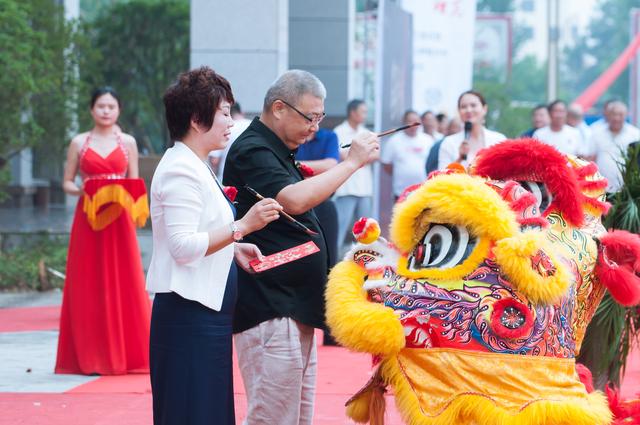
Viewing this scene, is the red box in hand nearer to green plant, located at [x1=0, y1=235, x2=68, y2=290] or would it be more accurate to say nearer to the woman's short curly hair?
the woman's short curly hair

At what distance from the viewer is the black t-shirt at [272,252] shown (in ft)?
15.7

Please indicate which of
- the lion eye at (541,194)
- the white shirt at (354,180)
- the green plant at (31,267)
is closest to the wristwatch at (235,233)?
the lion eye at (541,194)

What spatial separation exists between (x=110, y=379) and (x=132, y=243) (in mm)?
988

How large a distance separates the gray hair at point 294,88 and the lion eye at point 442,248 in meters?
0.75

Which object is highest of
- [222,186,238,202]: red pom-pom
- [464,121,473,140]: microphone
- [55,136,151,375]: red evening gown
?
[464,121,473,140]: microphone

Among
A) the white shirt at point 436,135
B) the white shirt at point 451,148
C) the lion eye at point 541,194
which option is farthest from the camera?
the white shirt at point 436,135

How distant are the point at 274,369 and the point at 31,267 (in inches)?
324

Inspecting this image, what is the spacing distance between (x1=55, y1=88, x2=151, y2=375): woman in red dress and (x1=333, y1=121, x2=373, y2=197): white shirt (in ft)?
13.0

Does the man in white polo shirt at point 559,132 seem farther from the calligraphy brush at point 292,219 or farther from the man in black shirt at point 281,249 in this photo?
the calligraphy brush at point 292,219

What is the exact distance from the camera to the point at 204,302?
4.28 meters

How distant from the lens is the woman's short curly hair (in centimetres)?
441

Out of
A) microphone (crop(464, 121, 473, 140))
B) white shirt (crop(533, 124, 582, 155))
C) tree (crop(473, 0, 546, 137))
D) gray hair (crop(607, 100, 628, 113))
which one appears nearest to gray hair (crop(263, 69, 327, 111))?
microphone (crop(464, 121, 473, 140))

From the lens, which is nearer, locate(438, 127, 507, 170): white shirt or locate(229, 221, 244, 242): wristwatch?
locate(229, 221, 244, 242): wristwatch

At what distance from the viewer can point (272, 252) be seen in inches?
190
